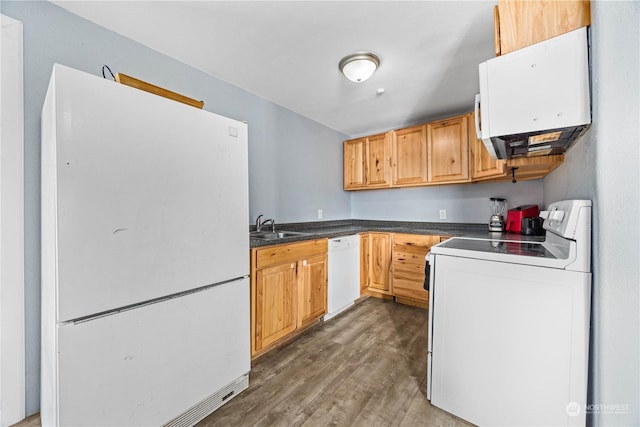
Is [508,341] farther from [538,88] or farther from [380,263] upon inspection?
[380,263]

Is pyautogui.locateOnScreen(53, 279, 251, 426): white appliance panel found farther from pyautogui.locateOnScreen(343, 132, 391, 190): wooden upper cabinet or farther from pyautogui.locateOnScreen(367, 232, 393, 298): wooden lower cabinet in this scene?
pyautogui.locateOnScreen(343, 132, 391, 190): wooden upper cabinet

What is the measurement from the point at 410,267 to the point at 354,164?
164 cm

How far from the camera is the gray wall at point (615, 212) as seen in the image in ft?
2.32

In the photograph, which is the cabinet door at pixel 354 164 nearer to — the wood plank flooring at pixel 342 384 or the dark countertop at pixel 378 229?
the dark countertop at pixel 378 229

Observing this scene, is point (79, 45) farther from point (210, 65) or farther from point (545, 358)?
point (545, 358)

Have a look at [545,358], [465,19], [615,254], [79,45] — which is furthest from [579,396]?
[79,45]

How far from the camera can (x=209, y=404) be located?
53.4 inches

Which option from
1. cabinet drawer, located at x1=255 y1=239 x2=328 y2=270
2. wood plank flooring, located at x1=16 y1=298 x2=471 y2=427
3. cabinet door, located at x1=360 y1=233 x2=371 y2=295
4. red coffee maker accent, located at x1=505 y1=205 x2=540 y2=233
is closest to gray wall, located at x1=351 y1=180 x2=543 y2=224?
red coffee maker accent, located at x1=505 y1=205 x2=540 y2=233

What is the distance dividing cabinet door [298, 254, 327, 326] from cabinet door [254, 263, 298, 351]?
8 centimetres

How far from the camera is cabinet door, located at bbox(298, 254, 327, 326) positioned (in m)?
2.15

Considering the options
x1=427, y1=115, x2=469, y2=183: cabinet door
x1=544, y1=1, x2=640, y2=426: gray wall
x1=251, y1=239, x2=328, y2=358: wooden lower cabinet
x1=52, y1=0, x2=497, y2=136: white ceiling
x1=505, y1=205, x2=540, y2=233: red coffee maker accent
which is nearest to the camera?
x1=544, y1=1, x2=640, y2=426: gray wall

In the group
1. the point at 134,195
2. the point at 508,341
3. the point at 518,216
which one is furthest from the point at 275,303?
the point at 518,216

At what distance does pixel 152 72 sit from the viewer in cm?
179

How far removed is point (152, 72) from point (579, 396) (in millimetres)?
2973
